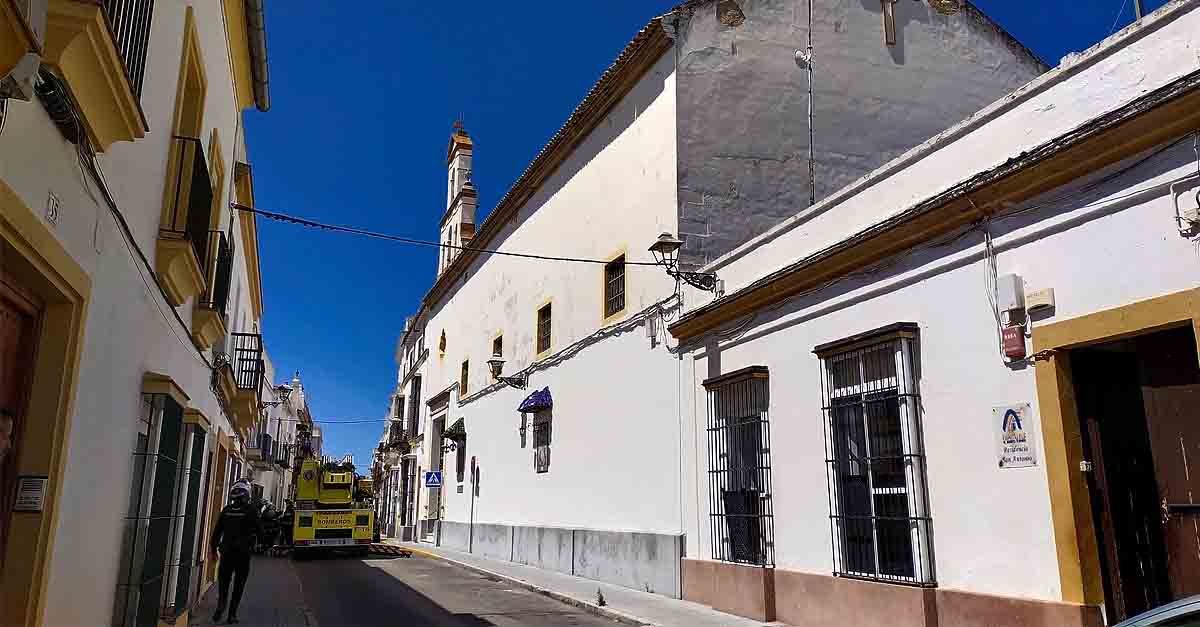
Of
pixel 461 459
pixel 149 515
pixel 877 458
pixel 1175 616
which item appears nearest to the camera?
pixel 1175 616

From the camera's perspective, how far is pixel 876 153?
13.7 metres

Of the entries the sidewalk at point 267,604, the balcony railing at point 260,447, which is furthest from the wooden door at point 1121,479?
the balcony railing at point 260,447

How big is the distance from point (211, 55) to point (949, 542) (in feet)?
25.6

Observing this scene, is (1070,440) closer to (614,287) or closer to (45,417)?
(45,417)

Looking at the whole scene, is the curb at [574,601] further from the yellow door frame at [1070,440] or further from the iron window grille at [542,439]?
the yellow door frame at [1070,440]

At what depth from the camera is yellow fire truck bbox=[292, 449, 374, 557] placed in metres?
20.1

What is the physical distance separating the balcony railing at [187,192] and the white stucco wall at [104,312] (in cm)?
20

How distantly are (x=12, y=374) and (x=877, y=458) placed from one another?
677 cm

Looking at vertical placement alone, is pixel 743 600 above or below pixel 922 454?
below

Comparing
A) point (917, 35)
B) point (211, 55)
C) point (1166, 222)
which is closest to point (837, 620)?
point (1166, 222)

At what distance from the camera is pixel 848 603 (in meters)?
7.93

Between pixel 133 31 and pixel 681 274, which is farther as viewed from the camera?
pixel 681 274

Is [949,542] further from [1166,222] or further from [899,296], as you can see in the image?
[1166,222]

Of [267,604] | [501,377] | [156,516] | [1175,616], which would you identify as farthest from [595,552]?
[1175,616]
